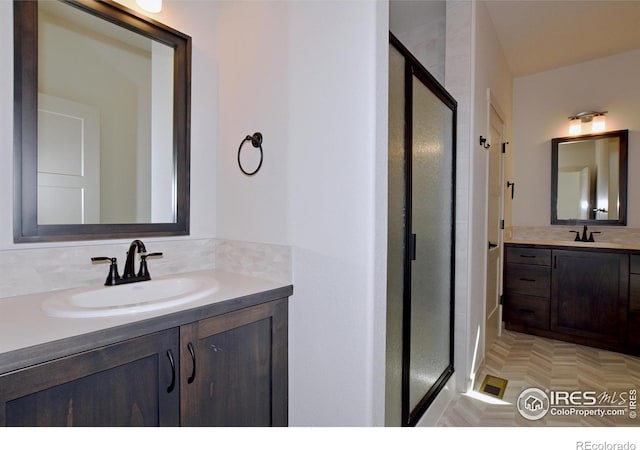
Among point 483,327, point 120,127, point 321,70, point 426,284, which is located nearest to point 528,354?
point 483,327

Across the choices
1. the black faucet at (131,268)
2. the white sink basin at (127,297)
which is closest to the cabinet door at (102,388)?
the white sink basin at (127,297)

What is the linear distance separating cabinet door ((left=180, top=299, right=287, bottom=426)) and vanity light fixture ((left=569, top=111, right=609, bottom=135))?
3563 millimetres

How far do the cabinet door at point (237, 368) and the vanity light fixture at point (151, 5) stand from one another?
1383 mm

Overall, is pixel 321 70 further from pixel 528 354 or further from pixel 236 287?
pixel 528 354

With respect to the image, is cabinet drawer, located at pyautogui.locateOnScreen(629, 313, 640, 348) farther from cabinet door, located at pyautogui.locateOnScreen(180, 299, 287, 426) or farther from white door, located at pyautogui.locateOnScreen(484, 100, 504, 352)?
cabinet door, located at pyautogui.locateOnScreen(180, 299, 287, 426)

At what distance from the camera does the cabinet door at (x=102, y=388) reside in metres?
0.72

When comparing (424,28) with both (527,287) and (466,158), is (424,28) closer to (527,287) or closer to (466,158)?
(466,158)

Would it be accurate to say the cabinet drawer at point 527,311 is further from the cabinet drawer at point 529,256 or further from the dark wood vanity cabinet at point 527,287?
the cabinet drawer at point 529,256

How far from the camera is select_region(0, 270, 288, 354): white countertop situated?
0.75 metres

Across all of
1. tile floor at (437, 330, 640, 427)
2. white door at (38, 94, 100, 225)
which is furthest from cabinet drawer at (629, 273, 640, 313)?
white door at (38, 94, 100, 225)

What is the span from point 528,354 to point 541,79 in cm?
281

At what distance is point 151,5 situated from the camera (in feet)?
4.64

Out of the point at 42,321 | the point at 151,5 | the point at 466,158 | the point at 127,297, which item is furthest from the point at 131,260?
the point at 466,158

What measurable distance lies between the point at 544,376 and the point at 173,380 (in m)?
2.48
